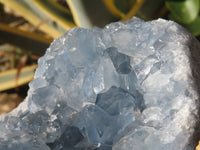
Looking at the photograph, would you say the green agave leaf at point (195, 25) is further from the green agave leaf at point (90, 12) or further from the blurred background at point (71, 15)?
the green agave leaf at point (90, 12)

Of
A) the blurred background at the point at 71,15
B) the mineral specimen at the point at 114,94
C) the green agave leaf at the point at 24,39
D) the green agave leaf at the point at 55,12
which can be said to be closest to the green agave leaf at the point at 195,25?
the blurred background at the point at 71,15

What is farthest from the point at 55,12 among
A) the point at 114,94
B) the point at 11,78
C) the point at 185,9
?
the point at 114,94

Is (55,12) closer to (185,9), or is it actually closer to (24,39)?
(24,39)

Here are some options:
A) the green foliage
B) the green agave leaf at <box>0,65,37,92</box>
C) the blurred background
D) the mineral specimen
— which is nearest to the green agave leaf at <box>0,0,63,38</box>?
the blurred background

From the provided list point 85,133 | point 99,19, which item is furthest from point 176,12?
point 85,133

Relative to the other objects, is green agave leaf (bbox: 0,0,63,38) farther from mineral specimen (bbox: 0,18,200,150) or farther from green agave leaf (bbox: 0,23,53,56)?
mineral specimen (bbox: 0,18,200,150)

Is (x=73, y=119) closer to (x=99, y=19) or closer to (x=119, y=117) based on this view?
(x=119, y=117)
